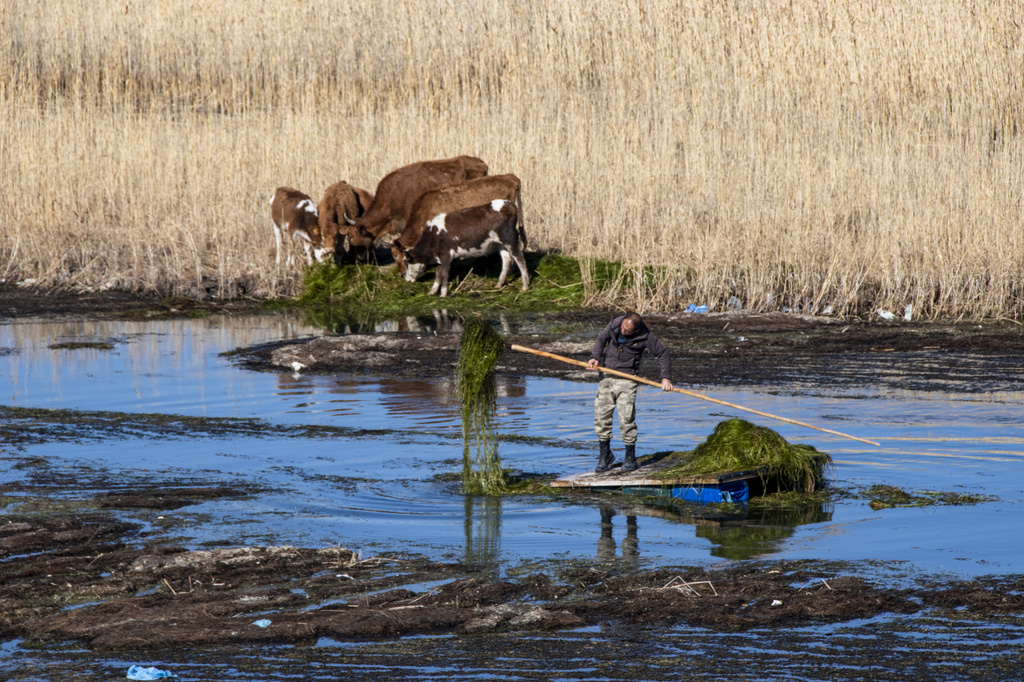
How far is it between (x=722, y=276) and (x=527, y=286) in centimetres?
349

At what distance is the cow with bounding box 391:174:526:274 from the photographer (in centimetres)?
2072

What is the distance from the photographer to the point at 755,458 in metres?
9.66

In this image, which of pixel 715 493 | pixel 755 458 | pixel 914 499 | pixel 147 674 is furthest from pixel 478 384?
pixel 147 674

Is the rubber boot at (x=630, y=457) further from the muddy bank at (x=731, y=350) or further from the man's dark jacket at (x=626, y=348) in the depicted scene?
the muddy bank at (x=731, y=350)

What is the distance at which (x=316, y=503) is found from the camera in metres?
9.29

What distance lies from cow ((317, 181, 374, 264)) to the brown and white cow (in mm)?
208

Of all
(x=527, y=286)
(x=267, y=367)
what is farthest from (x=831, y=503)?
(x=527, y=286)

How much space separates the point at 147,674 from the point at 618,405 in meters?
5.29

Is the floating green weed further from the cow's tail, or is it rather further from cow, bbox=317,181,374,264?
cow, bbox=317,181,374,264

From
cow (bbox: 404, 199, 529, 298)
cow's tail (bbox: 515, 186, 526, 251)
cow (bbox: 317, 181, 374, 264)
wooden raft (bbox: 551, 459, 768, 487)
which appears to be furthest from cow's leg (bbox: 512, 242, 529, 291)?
wooden raft (bbox: 551, 459, 768, 487)

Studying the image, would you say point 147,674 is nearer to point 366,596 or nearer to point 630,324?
point 366,596

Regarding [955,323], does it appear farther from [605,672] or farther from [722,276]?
[605,672]

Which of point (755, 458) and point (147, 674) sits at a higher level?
point (755, 458)

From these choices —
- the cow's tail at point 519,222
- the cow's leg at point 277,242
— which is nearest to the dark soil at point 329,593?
the cow's tail at point 519,222
